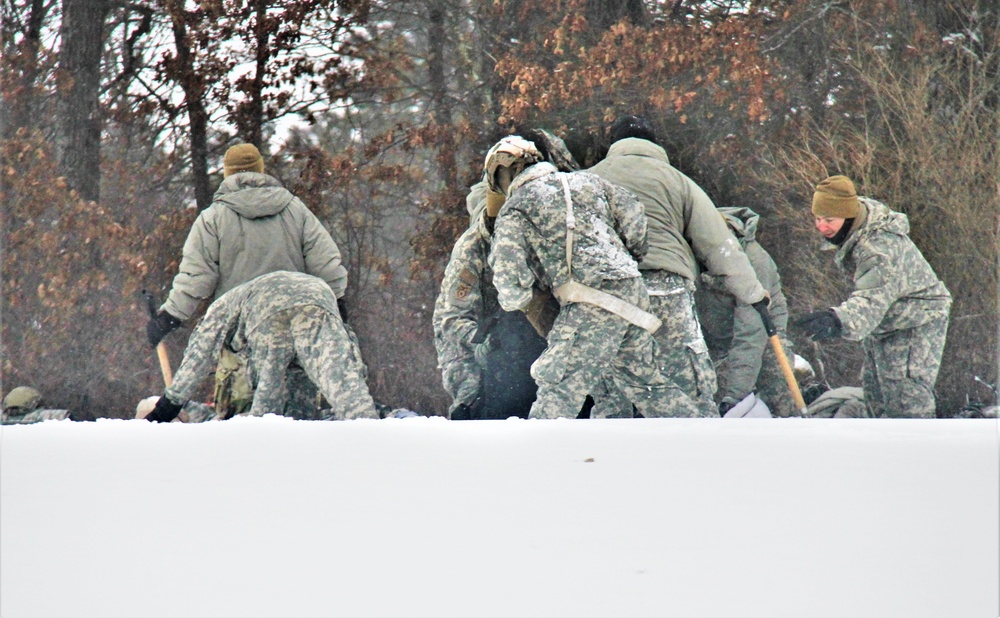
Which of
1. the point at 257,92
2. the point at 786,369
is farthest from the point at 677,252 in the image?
the point at 257,92

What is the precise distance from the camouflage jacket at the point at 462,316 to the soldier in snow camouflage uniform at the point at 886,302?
1590 mm

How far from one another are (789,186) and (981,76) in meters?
1.62

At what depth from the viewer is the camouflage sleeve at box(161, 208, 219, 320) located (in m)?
6.75

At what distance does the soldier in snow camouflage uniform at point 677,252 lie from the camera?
562 centimetres

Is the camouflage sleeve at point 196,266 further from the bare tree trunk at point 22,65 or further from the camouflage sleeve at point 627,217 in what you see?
the bare tree trunk at point 22,65

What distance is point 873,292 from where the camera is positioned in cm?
639

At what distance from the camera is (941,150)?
9.46m

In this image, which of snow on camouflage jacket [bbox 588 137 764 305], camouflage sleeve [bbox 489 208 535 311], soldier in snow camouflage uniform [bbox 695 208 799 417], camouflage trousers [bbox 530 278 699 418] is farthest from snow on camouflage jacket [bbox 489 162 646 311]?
soldier in snow camouflage uniform [bbox 695 208 799 417]

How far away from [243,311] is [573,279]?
1.96 meters

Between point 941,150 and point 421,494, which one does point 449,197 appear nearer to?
point 941,150

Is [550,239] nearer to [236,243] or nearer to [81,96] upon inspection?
[236,243]

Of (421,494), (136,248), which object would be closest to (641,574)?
(421,494)

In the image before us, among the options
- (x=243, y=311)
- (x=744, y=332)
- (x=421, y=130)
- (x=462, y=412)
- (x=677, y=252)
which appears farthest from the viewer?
(x=421, y=130)

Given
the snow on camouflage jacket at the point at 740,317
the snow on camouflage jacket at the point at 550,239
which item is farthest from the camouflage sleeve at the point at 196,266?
the snow on camouflage jacket at the point at 740,317
